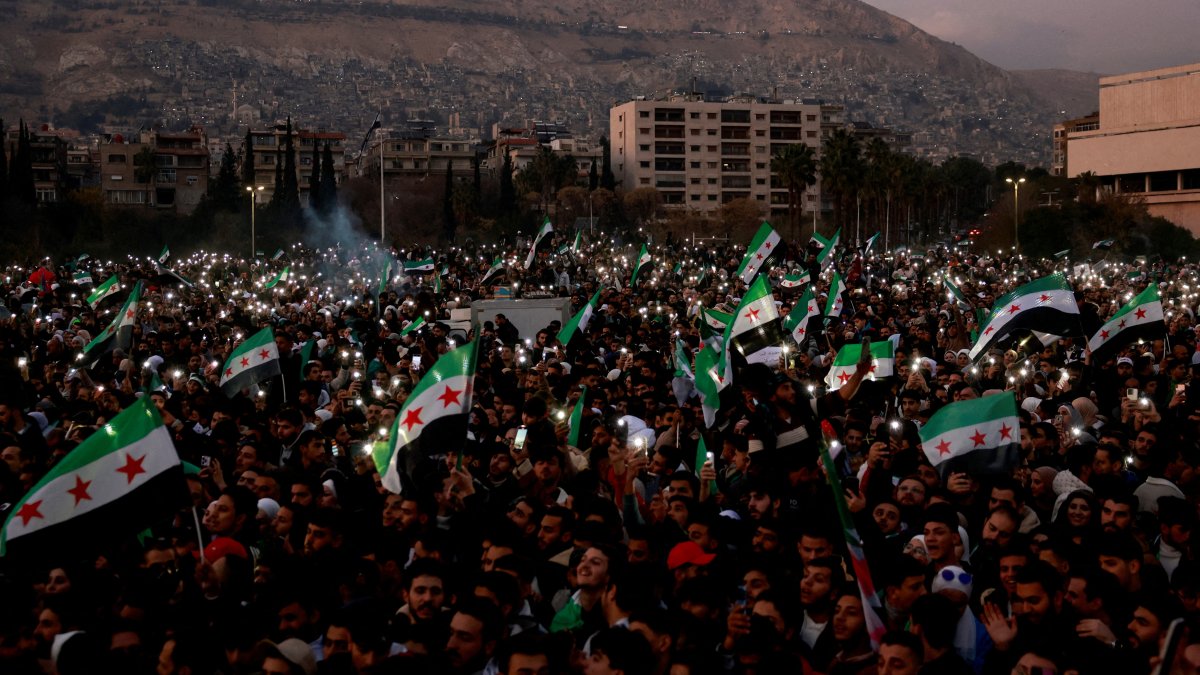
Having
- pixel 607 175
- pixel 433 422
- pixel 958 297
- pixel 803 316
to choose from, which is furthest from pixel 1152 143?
pixel 433 422

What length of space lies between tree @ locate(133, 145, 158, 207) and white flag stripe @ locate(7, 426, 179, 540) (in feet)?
383

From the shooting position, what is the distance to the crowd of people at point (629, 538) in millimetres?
5547

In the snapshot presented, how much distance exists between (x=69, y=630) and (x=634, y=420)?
584cm

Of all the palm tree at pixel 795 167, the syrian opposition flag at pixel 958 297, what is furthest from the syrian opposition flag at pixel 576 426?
the palm tree at pixel 795 167

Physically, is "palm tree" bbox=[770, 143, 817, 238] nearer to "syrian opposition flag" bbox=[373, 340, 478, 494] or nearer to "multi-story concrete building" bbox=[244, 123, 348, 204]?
"multi-story concrete building" bbox=[244, 123, 348, 204]

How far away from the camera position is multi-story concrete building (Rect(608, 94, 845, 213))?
425 ft

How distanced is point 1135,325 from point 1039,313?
58.0 inches

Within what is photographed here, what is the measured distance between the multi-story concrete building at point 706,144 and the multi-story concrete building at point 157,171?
3930cm

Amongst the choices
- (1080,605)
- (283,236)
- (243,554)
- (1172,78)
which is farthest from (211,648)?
(1172,78)

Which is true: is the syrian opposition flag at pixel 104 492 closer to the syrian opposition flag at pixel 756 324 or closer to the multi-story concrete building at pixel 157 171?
the syrian opposition flag at pixel 756 324

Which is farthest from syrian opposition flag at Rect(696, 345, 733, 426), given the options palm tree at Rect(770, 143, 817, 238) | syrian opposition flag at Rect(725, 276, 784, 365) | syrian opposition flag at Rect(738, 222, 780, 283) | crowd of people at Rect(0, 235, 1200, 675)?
palm tree at Rect(770, 143, 817, 238)

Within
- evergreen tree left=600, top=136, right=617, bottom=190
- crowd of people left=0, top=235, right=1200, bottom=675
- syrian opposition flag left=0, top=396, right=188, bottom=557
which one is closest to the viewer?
crowd of people left=0, top=235, right=1200, bottom=675

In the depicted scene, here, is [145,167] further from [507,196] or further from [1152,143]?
[1152,143]

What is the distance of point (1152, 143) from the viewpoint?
261 feet
